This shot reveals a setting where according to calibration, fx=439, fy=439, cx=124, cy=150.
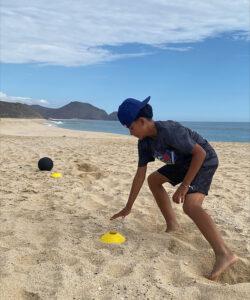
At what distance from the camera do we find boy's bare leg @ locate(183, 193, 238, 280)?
3.41 metres

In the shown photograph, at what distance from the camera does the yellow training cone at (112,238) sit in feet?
13.1

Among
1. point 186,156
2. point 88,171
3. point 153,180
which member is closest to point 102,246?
point 153,180

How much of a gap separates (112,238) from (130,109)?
1.23 m

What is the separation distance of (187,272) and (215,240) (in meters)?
0.38

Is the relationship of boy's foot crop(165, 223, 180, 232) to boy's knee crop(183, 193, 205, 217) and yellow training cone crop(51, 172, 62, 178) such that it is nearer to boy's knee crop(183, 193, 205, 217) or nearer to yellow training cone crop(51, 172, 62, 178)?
boy's knee crop(183, 193, 205, 217)

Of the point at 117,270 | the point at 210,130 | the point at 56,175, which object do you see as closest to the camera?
the point at 117,270

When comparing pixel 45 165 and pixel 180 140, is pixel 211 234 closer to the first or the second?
pixel 180 140

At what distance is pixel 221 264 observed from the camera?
3422 millimetres

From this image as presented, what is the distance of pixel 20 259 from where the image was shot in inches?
137

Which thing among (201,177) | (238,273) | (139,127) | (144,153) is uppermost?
(139,127)

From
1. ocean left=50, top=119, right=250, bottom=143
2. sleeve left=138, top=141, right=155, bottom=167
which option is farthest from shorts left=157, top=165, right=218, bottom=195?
ocean left=50, top=119, right=250, bottom=143

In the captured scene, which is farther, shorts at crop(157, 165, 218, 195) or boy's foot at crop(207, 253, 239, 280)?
shorts at crop(157, 165, 218, 195)

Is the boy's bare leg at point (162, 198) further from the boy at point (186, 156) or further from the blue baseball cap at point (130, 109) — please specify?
the blue baseball cap at point (130, 109)

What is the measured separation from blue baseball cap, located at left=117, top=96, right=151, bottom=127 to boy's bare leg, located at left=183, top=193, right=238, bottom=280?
0.82 m
